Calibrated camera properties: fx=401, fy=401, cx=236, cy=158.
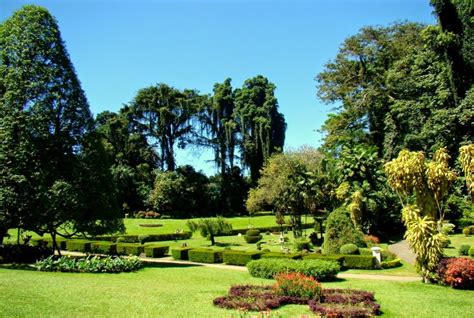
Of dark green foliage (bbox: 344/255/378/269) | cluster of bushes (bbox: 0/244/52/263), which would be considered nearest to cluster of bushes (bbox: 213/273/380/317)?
dark green foliage (bbox: 344/255/378/269)

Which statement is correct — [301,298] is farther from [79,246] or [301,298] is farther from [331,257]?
[79,246]

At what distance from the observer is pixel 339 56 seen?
4197 centimetres

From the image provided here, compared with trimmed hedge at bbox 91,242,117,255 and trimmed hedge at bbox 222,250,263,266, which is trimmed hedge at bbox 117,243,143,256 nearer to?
trimmed hedge at bbox 91,242,117,255

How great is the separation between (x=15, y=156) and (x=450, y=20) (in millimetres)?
32775

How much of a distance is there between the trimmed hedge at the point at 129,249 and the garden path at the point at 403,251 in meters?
16.4

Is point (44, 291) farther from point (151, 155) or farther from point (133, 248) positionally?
point (151, 155)

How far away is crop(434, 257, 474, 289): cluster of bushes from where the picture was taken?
1459cm

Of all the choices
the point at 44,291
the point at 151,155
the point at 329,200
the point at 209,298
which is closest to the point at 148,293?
the point at 209,298

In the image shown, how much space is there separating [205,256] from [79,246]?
35.6 ft

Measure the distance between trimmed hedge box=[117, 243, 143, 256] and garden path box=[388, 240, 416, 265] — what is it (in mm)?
16388

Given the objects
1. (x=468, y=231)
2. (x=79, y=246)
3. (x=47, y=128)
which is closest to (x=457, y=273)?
(x=468, y=231)

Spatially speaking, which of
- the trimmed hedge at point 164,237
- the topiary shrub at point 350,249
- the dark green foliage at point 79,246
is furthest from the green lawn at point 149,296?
the trimmed hedge at point 164,237

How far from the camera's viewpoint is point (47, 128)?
19422 mm

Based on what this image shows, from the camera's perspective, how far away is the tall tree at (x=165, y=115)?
5834cm
